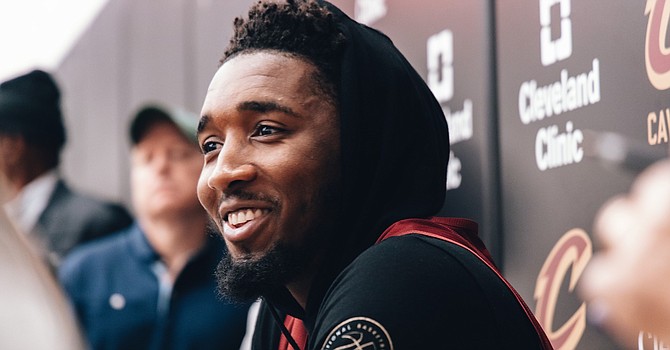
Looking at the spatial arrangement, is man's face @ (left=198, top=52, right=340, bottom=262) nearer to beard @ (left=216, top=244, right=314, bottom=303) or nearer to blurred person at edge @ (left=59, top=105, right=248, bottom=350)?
beard @ (left=216, top=244, right=314, bottom=303)

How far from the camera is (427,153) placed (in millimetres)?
2043

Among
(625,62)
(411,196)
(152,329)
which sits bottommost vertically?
(152,329)

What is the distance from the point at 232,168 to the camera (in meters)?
2.02

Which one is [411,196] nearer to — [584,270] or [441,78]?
[584,270]

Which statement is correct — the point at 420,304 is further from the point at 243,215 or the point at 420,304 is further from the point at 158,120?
the point at 158,120

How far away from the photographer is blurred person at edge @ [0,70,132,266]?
491 cm

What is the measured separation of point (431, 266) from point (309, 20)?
0.54 meters

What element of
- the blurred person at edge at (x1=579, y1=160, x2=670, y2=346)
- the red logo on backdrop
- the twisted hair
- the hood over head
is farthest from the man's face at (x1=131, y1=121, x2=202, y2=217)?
the blurred person at edge at (x1=579, y1=160, x2=670, y2=346)

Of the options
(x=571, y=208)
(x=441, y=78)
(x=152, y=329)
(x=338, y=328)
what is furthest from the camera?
(x=152, y=329)

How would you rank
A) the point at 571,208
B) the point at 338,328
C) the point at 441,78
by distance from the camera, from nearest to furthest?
the point at 338,328
the point at 571,208
the point at 441,78

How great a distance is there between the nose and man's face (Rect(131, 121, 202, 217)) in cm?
228

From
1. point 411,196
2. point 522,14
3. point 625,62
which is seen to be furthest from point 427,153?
point 522,14

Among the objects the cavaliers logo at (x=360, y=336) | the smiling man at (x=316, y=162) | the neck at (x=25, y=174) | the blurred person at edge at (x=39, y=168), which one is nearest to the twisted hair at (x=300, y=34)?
the smiling man at (x=316, y=162)

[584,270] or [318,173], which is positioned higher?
[318,173]
